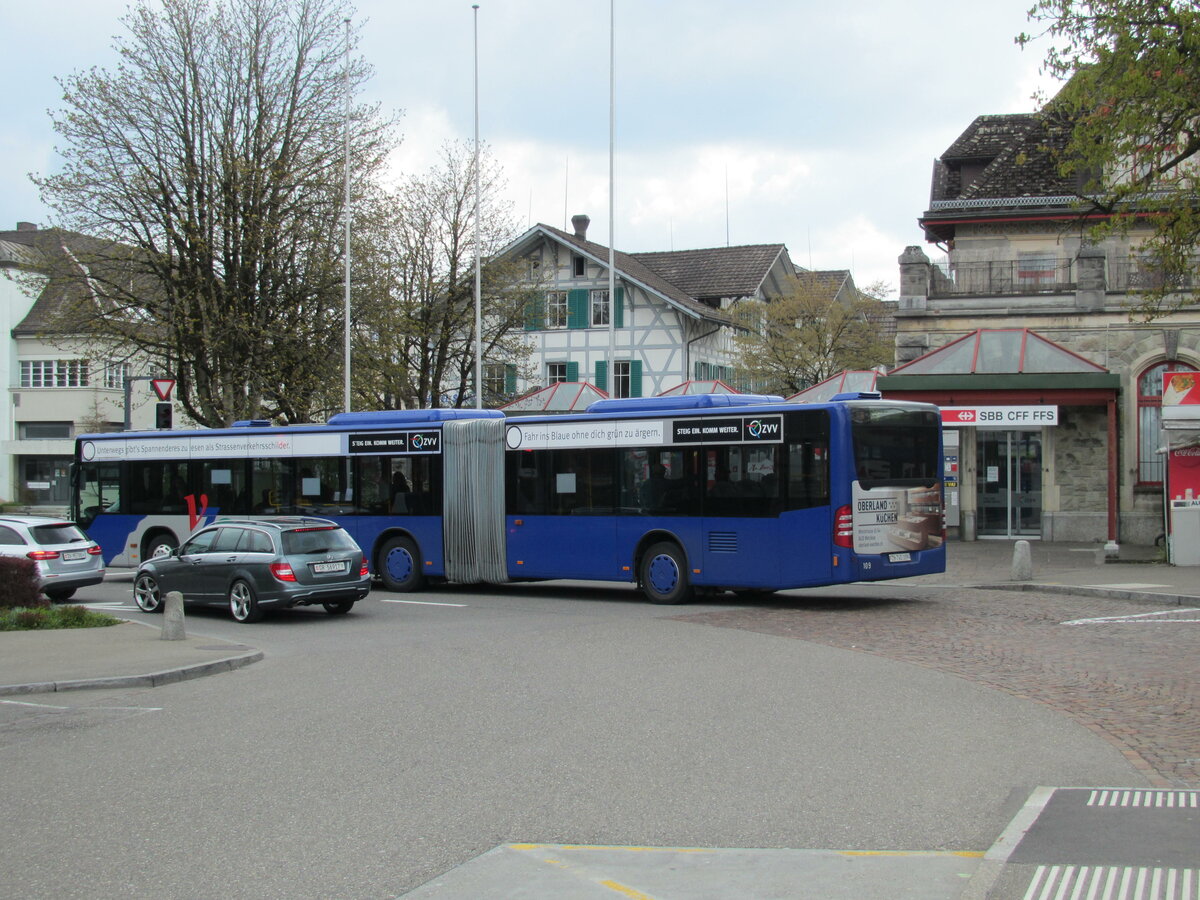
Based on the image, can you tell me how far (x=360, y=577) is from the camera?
62.6 ft

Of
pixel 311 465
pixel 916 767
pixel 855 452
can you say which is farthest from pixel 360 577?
pixel 916 767

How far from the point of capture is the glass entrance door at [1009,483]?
104 ft

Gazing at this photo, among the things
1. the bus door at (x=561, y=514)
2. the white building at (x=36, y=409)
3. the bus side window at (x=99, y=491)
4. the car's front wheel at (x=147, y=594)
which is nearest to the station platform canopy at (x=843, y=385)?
the bus door at (x=561, y=514)

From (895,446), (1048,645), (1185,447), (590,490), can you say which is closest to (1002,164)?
(1185,447)

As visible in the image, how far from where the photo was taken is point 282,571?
60.0ft

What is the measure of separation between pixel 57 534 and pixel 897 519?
14.7m

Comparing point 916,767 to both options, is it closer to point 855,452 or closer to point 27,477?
point 855,452

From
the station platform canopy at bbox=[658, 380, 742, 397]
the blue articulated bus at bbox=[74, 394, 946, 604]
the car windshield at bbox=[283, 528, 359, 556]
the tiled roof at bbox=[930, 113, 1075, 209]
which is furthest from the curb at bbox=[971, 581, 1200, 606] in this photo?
the station platform canopy at bbox=[658, 380, 742, 397]

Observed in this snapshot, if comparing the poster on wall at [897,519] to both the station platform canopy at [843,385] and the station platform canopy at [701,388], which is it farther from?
the station platform canopy at [701,388]

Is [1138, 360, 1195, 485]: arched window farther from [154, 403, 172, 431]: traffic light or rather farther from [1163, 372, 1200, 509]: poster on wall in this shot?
[154, 403, 172, 431]: traffic light

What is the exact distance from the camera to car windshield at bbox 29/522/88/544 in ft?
73.2

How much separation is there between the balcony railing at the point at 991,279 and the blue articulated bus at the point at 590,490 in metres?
13.3

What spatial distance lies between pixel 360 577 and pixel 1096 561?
1489 centimetres

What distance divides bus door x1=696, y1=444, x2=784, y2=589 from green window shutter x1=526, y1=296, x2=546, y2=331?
99.6ft
